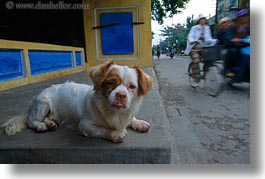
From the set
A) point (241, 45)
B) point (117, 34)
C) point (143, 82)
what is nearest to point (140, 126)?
point (143, 82)

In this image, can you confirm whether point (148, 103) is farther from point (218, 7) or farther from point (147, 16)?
point (218, 7)

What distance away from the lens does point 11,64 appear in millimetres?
1812

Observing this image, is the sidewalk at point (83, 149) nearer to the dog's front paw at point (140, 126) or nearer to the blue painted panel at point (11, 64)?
the dog's front paw at point (140, 126)

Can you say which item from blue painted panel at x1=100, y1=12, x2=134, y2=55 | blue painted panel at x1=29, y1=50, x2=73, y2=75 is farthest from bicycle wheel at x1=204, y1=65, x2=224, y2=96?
blue painted panel at x1=29, y1=50, x2=73, y2=75

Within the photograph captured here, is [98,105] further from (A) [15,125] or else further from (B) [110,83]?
Result: (A) [15,125]

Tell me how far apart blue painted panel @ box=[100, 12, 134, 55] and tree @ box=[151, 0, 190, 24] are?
0.65ft

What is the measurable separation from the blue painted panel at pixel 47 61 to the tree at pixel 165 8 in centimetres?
96

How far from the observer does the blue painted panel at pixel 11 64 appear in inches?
68.8

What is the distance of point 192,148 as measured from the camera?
3.72 ft

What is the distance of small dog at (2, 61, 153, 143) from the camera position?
2.44ft

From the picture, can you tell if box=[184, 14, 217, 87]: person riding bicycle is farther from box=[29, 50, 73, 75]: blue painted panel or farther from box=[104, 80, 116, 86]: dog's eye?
box=[29, 50, 73, 75]: blue painted panel

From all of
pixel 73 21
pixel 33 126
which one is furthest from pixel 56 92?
pixel 73 21

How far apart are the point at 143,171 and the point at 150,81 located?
13.2 inches

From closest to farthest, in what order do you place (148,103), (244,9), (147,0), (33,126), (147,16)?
1. (244,9)
2. (33,126)
3. (148,103)
4. (147,16)
5. (147,0)
